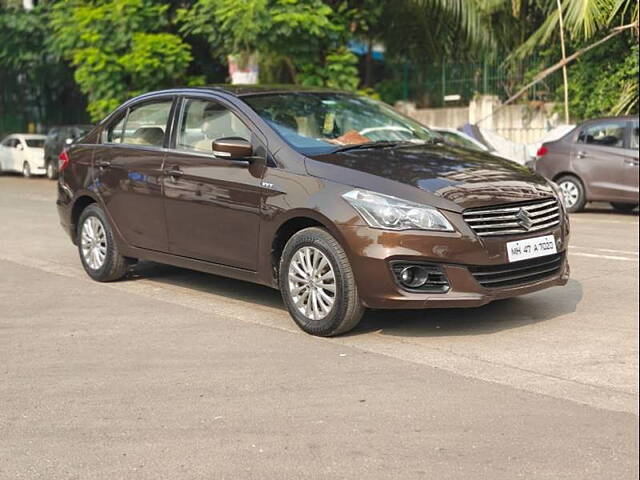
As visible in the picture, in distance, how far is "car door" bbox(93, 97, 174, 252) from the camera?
745cm

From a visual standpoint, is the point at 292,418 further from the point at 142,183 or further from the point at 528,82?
the point at 528,82

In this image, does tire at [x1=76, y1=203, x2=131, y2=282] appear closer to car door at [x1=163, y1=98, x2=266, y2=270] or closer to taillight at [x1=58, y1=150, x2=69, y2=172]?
taillight at [x1=58, y1=150, x2=69, y2=172]

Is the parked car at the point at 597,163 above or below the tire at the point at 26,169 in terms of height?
above

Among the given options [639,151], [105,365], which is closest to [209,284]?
[105,365]

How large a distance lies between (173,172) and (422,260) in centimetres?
233

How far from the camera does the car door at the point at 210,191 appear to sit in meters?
6.61

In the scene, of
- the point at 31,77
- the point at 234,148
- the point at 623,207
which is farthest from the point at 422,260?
the point at 31,77

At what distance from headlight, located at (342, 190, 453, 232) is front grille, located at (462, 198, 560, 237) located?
19 centimetres

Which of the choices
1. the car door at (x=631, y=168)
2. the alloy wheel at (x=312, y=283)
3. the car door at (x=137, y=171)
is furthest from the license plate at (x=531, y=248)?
the car door at (x=631, y=168)

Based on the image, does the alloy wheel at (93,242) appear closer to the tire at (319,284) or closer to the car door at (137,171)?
the car door at (137,171)

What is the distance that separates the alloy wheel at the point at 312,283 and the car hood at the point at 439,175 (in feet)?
1.73

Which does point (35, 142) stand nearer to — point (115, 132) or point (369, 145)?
point (115, 132)

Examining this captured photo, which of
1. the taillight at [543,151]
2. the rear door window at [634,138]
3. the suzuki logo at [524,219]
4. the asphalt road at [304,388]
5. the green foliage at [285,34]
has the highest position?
the green foliage at [285,34]

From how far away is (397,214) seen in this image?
580 centimetres
